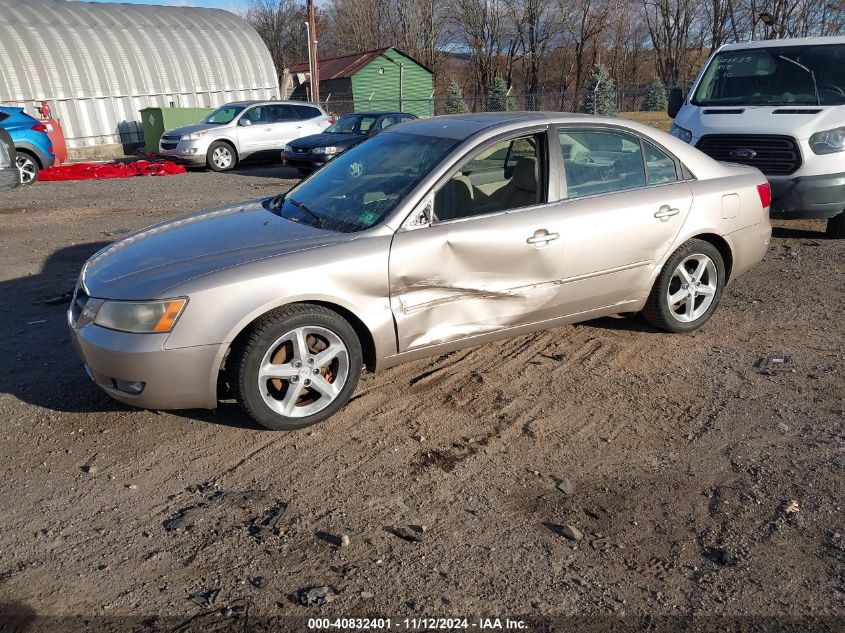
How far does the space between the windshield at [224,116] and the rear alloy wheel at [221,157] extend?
2.21ft

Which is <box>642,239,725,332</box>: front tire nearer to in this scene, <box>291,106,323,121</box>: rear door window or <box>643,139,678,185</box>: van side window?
<box>643,139,678,185</box>: van side window

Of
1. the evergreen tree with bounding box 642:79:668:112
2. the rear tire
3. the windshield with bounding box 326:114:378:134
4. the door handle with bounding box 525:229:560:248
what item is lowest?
the evergreen tree with bounding box 642:79:668:112

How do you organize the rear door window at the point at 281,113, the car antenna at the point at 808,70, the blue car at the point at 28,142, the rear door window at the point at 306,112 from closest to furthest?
the car antenna at the point at 808,70 → the blue car at the point at 28,142 → the rear door window at the point at 281,113 → the rear door window at the point at 306,112

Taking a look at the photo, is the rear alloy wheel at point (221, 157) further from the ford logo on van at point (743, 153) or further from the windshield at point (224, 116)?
the ford logo on van at point (743, 153)

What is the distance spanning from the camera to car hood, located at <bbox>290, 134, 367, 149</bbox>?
16.0m

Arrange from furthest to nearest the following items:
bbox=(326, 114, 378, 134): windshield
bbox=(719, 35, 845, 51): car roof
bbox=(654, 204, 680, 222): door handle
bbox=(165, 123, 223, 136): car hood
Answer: bbox=(165, 123, 223, 136): car hood
bbox=(326, 114, 378, 134): windshield
bbox=(719, 35, 845, 51): car roof
bbox=(654, 204, 680, 222): door handle

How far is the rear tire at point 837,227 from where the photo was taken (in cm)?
851

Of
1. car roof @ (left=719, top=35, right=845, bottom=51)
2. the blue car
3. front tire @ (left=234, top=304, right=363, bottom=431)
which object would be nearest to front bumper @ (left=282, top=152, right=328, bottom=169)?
the blue car

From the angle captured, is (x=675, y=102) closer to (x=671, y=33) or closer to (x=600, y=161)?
(x=600, y=161)

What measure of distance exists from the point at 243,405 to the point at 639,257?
2821mm

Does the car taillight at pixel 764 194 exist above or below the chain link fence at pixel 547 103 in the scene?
above

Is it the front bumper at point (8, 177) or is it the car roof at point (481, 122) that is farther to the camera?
the front bumper at point (8, 177)

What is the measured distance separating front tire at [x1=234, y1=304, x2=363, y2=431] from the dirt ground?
14cm

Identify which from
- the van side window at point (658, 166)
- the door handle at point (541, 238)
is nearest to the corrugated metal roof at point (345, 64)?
the van side window at point (658, 166)
